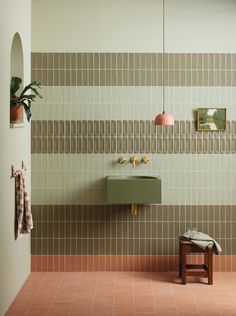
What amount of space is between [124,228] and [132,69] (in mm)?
1732

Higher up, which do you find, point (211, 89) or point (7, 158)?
point (211, 89)

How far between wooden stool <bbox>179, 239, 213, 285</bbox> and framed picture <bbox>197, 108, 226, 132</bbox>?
129 centimetres

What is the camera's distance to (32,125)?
309 inches

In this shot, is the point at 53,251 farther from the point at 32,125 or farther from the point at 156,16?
the point at 156,16

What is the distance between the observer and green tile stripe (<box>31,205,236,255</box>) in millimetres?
7918

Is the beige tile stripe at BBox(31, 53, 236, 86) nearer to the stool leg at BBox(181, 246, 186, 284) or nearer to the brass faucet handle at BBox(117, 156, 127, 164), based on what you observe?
the brass faucet handle at BBox(117, 156, 127, 164)

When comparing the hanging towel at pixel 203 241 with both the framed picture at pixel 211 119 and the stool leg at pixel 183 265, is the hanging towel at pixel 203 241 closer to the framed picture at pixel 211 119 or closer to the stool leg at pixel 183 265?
the stool leg at pixel 183 265

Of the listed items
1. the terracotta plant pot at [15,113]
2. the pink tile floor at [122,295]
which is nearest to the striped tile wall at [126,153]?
the pink tile floor at [122,295]

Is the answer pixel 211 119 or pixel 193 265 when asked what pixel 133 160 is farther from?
pixel 193 265

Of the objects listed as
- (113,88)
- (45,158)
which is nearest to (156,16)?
(113,88)

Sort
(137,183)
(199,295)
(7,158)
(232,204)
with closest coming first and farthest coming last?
1. (7,158)
2. (199,295)
3. (137,183)
4. (232,204)

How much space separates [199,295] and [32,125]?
8.37ft

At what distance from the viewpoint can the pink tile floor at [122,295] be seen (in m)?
6.32

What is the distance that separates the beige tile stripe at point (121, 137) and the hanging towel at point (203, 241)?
3.14ft
